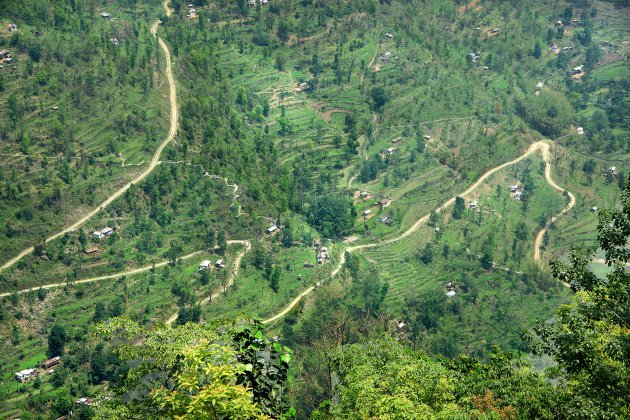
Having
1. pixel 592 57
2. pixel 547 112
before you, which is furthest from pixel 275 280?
pixel 592 57

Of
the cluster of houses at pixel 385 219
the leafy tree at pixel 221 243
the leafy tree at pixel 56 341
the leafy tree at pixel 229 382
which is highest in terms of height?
the leafy tree at pixel 229 382

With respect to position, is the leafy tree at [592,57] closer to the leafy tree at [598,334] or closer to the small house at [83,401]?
the small house at [83,401]

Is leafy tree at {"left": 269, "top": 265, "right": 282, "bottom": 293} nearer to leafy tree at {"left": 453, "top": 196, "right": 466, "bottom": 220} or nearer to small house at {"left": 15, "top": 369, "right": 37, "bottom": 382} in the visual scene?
small house at {"left": 15, "top": 369, "right": 37, "bottom": 382}

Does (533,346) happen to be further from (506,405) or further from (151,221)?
(151,221)

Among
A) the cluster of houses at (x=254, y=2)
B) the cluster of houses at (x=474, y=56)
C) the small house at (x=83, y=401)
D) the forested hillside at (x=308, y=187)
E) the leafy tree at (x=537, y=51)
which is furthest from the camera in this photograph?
the leafy tree at (x=537, y=51)

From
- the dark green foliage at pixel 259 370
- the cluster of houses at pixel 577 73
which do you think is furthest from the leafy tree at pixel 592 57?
the dark green foliage at pixel 259 370

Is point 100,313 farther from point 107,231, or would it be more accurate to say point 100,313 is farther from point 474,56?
point 474,56
